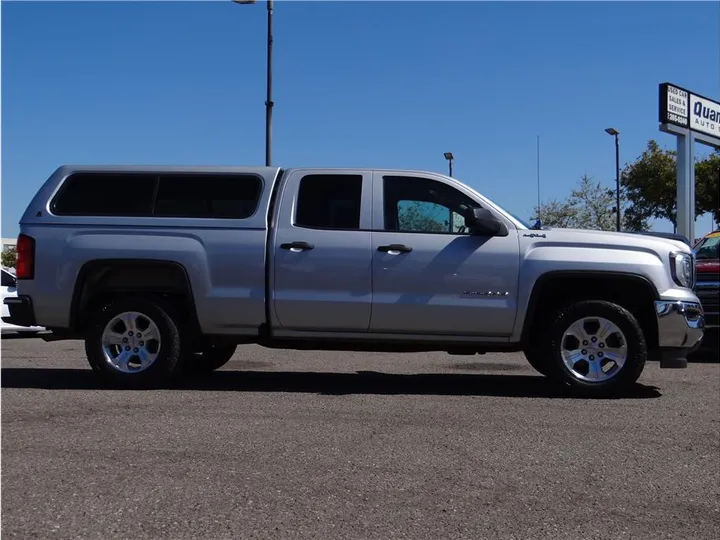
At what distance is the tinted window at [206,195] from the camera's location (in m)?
7.52

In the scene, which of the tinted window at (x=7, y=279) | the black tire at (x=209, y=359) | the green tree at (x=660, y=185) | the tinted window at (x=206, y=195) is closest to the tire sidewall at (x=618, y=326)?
the tinted window at (x=206, y=195)

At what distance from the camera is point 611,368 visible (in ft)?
23.5

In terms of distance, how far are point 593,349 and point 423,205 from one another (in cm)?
202

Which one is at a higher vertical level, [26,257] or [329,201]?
[329,201]

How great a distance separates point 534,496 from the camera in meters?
4.00

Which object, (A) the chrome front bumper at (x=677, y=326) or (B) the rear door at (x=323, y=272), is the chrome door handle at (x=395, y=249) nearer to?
(B) the rear door at (x=323, y=272)

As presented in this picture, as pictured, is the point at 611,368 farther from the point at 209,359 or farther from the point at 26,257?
the point at 26,257

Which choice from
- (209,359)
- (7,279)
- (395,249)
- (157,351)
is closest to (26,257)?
(157,351)

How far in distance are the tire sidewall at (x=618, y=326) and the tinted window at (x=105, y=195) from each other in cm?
391

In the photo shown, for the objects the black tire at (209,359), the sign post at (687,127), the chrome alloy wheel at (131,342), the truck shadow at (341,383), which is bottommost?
the truck shadow at (341,383)

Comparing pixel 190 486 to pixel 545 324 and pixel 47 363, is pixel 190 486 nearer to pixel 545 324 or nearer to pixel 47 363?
pixel 545 324

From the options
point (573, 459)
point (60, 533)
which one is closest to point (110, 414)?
point (60, 533)

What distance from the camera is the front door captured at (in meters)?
7.21

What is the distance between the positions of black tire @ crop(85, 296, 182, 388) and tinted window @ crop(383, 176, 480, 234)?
7.25ft
